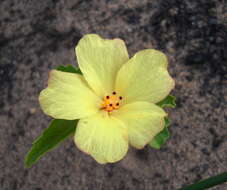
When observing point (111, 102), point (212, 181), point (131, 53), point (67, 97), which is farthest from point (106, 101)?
point (131, 53)

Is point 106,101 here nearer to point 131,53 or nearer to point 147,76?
point 147,76

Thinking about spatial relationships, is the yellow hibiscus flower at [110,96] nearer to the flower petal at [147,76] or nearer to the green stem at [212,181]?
the flower petal at [147,76]

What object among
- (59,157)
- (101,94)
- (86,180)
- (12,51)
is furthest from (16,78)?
(101,94)

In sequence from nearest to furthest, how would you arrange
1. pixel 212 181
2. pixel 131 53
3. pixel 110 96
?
pixel 212 181 < pixel 110 96 < pixel 131 53

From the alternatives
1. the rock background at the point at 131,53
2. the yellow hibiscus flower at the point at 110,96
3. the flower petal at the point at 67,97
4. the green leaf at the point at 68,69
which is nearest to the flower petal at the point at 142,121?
the yellow hibiscus flower at the point at 110,96

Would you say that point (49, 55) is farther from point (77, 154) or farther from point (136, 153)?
point (136, 153)
